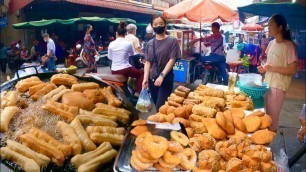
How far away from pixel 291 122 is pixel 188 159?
470 cm

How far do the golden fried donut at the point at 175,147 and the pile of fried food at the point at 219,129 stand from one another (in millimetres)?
216

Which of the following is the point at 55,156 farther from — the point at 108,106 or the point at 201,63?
the point at 201,63

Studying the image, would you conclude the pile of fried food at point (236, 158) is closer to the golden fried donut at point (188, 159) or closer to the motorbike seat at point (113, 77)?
the golden fried donut at point (188, 159)

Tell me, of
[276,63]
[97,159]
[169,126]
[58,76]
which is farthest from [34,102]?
[276,63]

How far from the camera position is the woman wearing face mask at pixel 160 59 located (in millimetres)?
3893

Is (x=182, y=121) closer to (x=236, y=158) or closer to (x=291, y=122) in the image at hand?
(x=236, y=158)

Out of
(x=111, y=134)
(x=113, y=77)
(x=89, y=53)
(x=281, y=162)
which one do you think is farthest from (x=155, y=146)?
(x=89, y=53)

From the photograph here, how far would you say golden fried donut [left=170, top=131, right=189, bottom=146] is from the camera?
181 cm

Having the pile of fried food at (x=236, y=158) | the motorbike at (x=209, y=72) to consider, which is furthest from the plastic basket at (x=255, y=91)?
the motorbike at (x=209, y=72)

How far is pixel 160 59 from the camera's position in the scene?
13.1 feet

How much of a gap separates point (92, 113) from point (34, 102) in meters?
0.62

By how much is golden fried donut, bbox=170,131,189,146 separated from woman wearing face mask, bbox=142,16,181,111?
1946 mm

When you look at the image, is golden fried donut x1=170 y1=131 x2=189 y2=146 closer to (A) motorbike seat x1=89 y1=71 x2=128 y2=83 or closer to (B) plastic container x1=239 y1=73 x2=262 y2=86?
(B) plastic container x1=239 y1=73 x2=262 y2=86

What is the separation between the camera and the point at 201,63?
823cm
